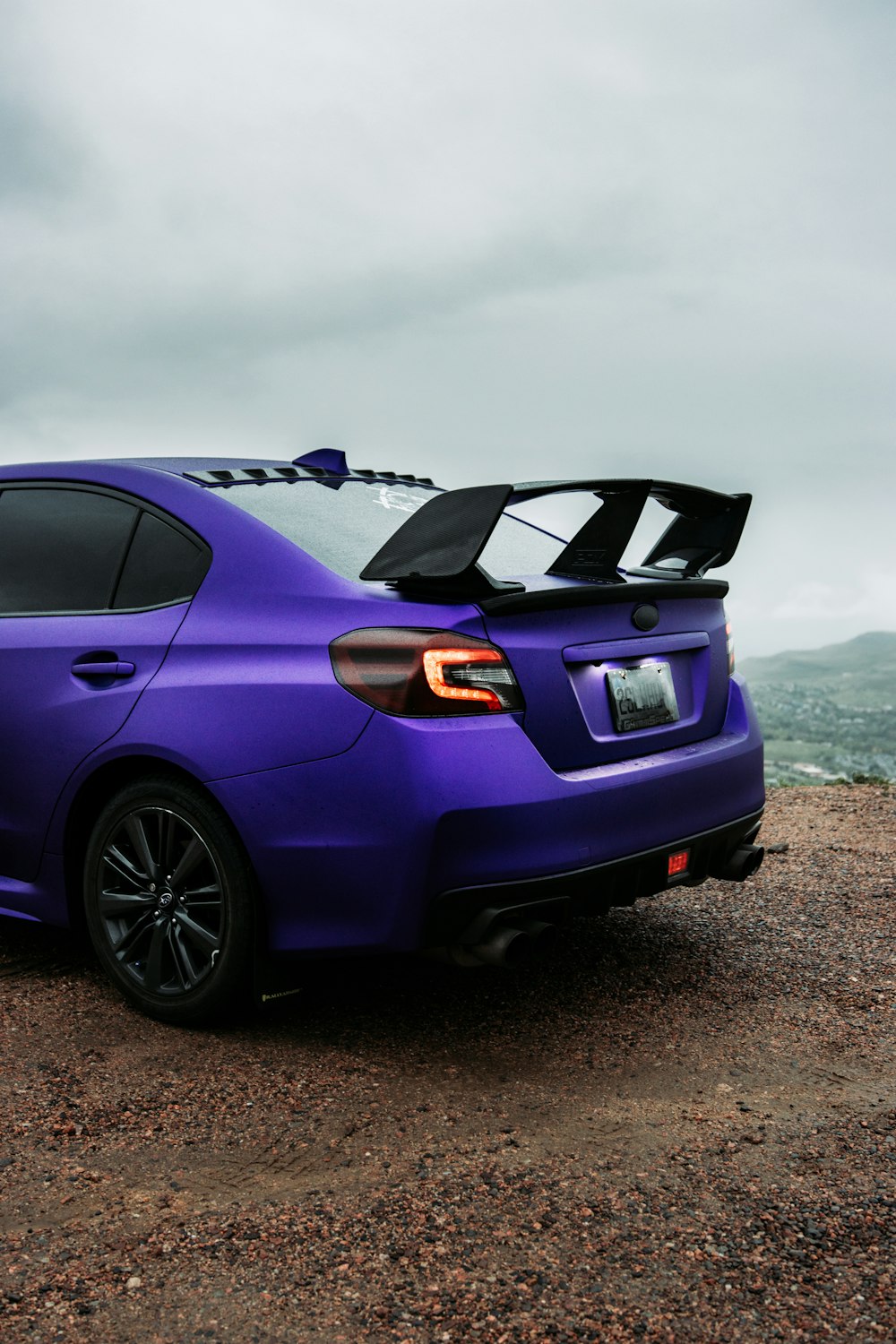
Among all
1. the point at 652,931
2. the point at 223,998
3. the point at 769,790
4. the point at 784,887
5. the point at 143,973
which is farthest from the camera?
the point at 769,790

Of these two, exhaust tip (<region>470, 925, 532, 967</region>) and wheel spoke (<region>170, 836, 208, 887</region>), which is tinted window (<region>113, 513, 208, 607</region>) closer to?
wheel spoke (<region>170, 836, 208, 887</region>)

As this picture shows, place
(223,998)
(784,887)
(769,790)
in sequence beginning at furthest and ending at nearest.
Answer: (769,790)
(784,887)
(223,998)

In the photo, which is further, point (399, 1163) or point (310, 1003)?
point (310, 1003)

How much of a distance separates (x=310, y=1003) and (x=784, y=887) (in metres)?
2.72

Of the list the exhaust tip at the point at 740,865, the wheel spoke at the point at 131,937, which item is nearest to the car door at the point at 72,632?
the wheel spoke at the point at 131,937

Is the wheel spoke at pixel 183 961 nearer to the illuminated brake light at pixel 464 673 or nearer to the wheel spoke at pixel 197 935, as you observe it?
the wheel spoke at pixel 197 935

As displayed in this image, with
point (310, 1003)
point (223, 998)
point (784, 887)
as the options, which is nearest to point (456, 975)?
point (310, 1003)

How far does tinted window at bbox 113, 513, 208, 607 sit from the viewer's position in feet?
11.7

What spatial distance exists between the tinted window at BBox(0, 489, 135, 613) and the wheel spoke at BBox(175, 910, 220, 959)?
3.45 feet

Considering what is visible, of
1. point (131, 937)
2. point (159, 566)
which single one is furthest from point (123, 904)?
point (159, 566)

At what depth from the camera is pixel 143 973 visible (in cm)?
362

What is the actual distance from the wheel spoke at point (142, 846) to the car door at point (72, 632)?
0.27 m

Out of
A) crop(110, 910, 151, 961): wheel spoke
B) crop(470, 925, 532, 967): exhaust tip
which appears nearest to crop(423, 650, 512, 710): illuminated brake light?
crop(470, 925, 532, 967): exhaust tip

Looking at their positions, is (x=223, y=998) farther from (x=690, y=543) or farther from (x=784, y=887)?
(x=784, y=887)
